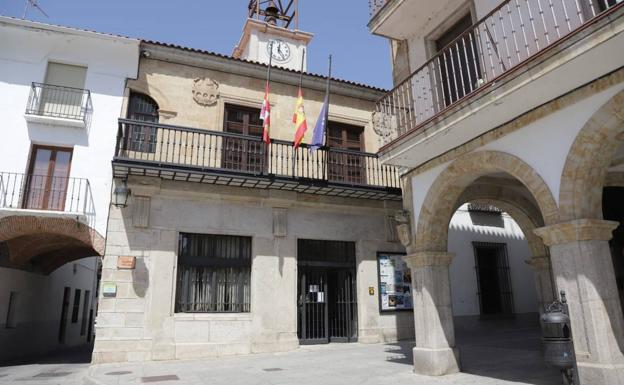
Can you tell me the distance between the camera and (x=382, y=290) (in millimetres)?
11922

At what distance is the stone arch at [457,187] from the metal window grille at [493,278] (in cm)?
719

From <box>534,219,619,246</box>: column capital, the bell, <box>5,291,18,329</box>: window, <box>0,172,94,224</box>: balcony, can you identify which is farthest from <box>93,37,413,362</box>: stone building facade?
the bell

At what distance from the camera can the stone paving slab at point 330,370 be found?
252 inches

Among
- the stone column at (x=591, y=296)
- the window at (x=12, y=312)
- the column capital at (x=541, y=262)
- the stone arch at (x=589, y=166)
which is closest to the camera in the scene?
the stone column at (x=591, y=296)

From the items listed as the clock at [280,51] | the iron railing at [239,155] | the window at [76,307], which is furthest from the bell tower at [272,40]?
the window at [76,307]

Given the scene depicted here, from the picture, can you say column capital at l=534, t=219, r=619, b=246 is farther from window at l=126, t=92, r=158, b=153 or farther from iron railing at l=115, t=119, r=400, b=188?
window at l=126, t=92, r=158, b=153

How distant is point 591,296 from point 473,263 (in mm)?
9405

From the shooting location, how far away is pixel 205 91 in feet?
37.7

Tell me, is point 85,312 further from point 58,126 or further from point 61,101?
point 61,101

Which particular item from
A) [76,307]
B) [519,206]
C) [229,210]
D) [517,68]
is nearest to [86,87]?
[229,210]

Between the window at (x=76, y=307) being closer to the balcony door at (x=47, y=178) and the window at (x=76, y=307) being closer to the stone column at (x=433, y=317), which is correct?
the balcony door at (x=47, y=178)

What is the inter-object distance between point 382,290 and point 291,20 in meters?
12.8

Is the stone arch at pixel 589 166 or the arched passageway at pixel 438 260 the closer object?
the stone arch at pixel 589 166

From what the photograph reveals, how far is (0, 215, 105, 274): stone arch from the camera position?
946 cm
